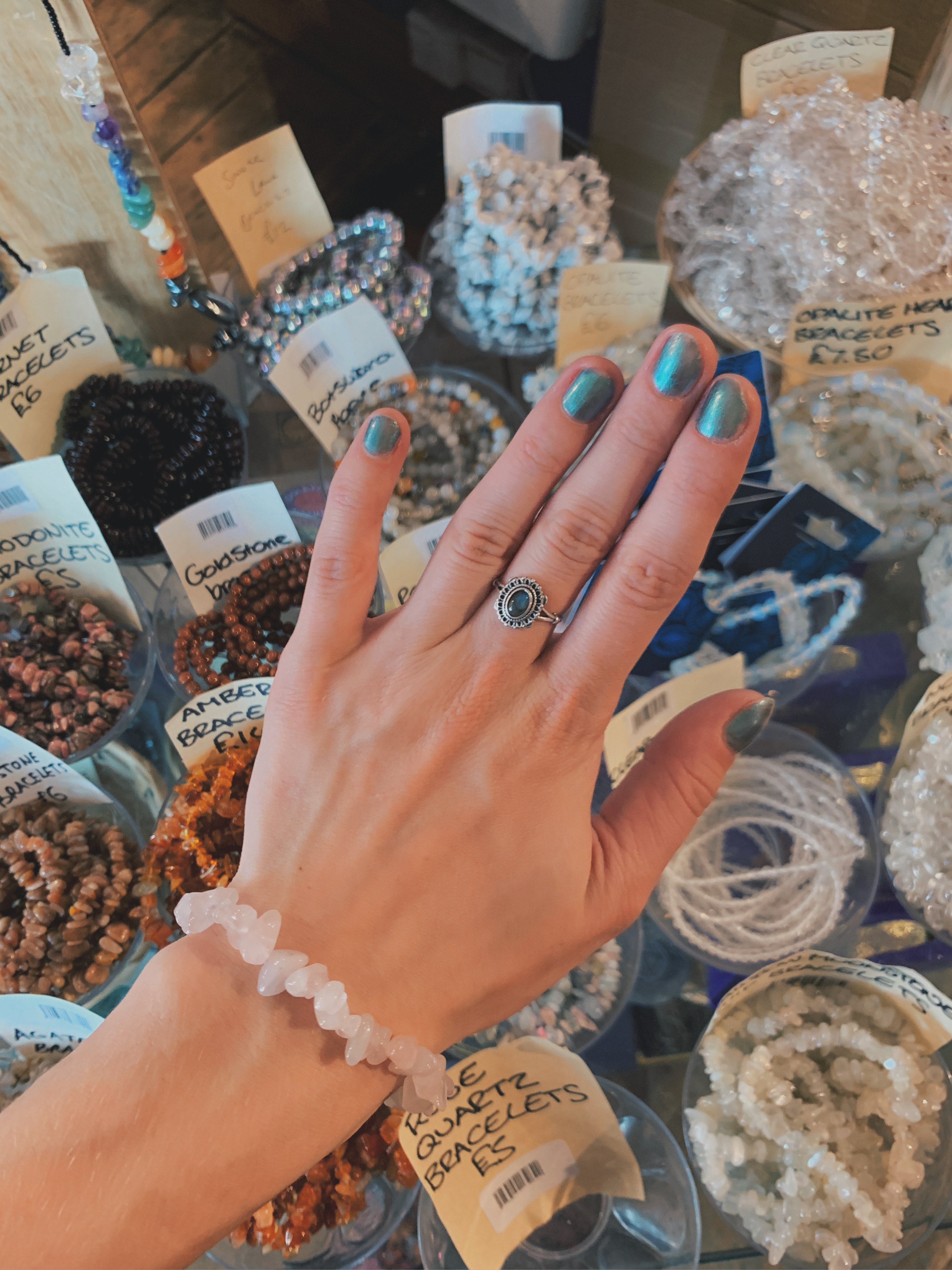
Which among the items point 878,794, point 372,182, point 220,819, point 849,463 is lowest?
point 878,794

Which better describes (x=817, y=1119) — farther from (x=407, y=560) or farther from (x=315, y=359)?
(x=315, y=359)

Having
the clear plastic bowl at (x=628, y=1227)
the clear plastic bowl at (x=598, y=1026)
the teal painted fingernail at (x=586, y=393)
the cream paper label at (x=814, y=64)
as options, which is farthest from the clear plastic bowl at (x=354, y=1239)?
the cream paper label at (x=814, y=64)

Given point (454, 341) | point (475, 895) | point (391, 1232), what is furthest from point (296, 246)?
point (391, 1232)

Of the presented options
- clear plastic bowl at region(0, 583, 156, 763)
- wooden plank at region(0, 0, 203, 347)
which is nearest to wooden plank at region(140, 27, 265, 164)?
wooden plank at region(0, 0, 203, 347)

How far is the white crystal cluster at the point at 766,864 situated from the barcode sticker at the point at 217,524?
615 mm

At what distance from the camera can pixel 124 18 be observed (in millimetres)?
970

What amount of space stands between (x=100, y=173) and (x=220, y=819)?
753mm

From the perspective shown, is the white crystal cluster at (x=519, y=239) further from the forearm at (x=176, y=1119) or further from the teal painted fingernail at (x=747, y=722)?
the forearm at (x=176, y=1119)

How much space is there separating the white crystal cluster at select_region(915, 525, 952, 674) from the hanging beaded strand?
3.34 feet

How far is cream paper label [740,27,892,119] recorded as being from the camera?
1.12 meters

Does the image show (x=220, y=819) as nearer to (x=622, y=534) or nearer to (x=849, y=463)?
(x=622, y=534)

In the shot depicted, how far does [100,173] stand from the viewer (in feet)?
3.15

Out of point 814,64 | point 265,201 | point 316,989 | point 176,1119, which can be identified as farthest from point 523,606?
point 814,64

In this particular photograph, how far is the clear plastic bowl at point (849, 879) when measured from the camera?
2.94ft
